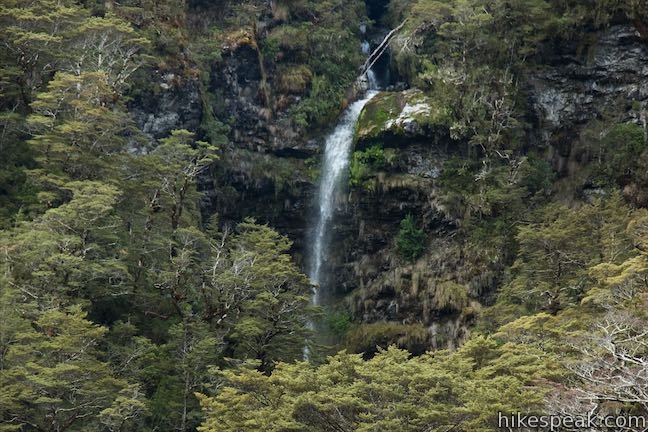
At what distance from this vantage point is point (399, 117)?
31.5 m

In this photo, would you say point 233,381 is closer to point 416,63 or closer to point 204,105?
point 204,105

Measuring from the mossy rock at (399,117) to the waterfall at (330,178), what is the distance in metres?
0.81

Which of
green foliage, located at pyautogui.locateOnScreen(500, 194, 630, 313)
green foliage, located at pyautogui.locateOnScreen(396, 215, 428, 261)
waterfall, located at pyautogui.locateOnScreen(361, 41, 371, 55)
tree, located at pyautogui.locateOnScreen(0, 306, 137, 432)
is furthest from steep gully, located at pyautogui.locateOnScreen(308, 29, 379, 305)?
tree, located at pyautogui.locateOnScreen(0, 306, 137, 432)

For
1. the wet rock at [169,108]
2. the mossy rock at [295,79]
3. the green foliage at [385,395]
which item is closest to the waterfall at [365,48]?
the mossy rock at [295,79]

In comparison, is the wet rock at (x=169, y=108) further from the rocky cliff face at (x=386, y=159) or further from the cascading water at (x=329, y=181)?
the cascading water at (x=329, y=181)

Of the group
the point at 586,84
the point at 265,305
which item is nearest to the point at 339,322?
the point at 265,305

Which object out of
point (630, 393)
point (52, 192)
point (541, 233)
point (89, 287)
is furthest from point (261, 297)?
point (630, 393)

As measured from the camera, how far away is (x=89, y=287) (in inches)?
835

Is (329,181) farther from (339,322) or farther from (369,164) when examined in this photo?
(339,322)

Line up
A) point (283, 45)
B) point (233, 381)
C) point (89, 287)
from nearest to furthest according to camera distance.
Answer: point (233, 381) → point (89, 287) → point (283, 45)

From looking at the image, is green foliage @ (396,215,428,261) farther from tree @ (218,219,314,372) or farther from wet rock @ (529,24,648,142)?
tree @ (218,219,314,372)

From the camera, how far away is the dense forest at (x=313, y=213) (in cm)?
1652

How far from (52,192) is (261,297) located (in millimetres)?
6783

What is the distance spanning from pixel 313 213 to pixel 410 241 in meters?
4.56
